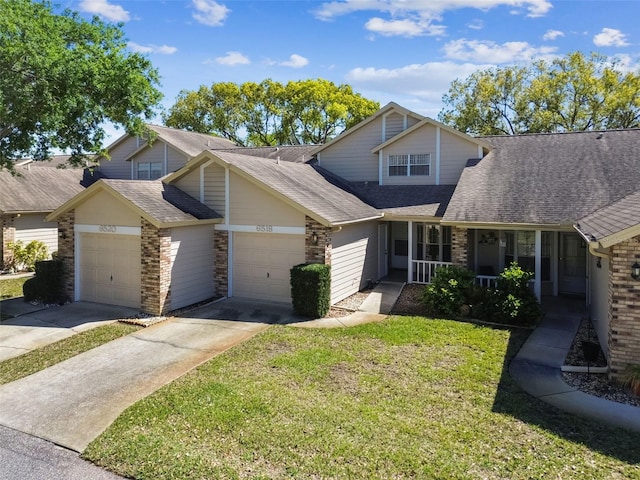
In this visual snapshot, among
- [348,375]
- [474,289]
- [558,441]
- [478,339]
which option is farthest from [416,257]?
[558,441]

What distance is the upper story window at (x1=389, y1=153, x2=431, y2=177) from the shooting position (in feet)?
61.7

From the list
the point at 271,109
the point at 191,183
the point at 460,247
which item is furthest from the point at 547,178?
the point at 271,109

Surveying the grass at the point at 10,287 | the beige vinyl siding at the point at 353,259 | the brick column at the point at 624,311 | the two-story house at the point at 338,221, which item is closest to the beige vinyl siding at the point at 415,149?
the two-story house at the point at 338,221

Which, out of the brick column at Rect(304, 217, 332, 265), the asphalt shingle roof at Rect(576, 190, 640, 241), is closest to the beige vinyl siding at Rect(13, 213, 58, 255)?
the brick column at Rect(304, 217, 332, 265)

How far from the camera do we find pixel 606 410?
7.14 metres

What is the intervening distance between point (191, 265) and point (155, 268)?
1.36 metres

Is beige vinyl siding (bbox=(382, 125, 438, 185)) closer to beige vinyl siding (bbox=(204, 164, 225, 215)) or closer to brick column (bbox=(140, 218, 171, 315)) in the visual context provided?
beige vinyl siding (bbox=(204, 164, 225, 215))

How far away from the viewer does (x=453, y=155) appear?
1836 centimetres

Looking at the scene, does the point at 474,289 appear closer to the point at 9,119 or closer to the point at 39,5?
the point at 9,119

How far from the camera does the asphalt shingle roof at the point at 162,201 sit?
1288 centimetres

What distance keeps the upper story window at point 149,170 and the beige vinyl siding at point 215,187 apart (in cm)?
1174

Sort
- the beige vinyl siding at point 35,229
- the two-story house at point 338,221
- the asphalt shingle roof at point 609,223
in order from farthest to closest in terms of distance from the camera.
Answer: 1. the beige vinyl siding at point 35,229
2. the two-story house at point 338,221
3. the asphalt shingle roof at point 609,223

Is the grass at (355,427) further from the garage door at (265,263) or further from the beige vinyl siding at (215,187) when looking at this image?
the beige vinyl siding at (215,187)

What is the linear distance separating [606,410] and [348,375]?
4.15 metres
